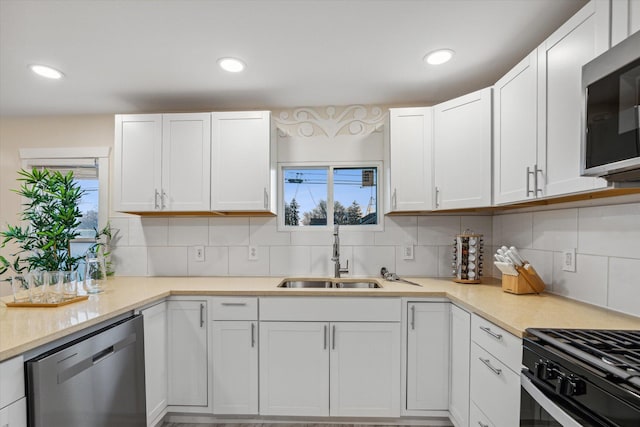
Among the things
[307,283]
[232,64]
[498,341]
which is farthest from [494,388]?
[232,64]

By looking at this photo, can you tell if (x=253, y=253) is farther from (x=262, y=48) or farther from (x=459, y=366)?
(x=459, y=366)

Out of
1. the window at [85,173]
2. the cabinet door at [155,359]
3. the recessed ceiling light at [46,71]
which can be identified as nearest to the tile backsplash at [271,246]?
the window at [85,173]

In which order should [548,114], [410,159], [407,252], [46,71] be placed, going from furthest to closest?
1. [407,252]
2. [410,159]
3. [46,71]
4. [548,114]

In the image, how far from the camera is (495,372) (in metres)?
1.46

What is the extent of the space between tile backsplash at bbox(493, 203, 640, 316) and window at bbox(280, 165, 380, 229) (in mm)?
1182

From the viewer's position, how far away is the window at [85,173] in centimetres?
285

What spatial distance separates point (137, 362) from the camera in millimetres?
1774

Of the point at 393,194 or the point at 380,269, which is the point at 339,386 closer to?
the point at 380,269

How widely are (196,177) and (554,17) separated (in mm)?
2383

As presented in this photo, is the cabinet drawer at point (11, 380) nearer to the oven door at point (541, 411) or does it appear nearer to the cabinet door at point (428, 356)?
the oven door at point (541, 411)

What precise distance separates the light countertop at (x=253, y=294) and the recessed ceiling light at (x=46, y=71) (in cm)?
149

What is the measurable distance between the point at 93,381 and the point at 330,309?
4.17 feet

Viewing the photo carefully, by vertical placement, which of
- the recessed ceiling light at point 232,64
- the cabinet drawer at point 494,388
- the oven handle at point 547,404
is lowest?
the cabinet drawer at point 494,388

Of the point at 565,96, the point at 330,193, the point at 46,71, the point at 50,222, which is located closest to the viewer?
the point at 565,96
